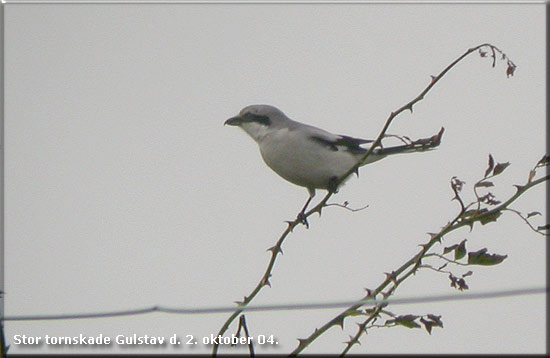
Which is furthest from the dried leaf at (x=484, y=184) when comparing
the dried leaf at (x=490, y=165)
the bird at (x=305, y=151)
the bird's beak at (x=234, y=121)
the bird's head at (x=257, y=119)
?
the bird's beak at (x=234, y=121)

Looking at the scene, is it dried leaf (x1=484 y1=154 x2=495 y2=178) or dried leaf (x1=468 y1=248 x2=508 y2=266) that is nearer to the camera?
dried leaf (x1=468 y1=248 x2=508 y2=266)

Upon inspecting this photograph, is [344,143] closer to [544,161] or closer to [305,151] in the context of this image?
[305,151]

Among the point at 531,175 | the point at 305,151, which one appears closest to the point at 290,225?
the point at 531,175

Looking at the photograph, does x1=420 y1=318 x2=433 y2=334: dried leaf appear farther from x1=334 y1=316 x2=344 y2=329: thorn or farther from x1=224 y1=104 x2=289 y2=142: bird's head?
x1=224 y1=104 x2=289 y2=142: bird's head

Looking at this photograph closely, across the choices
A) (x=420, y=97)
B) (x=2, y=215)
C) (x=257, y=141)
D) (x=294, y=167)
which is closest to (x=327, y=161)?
(x=294, y=167)

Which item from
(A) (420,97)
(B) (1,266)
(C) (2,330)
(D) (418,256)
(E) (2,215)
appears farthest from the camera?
(E) (2,215)

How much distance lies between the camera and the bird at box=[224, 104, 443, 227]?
155 inches

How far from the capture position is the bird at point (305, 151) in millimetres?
3928

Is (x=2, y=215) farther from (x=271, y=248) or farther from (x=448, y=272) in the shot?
(x=448, y=272)

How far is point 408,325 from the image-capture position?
1.74m

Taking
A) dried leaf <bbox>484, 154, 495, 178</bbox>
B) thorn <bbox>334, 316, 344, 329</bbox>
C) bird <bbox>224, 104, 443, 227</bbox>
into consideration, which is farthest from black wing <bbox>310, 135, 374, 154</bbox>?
thorn <bbox>334, 316, 344, 329</bbox>

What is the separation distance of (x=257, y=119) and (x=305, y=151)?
0.52m

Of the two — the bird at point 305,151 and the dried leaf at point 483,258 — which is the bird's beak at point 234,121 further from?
the dried leaf at point 483,258

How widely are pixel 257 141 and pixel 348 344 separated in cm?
261
